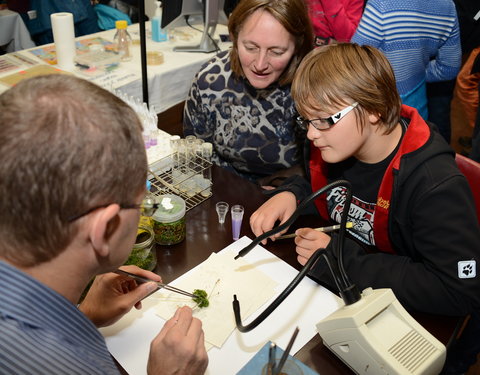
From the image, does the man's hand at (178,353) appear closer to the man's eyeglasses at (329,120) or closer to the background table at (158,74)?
the man's eyeglasses at (329,120)

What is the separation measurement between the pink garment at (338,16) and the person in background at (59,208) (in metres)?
2.38

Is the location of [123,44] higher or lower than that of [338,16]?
lower

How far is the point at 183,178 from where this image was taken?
60.4 inches

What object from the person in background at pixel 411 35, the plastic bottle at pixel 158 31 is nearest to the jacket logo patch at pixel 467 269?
the person in background at pixel 411 35

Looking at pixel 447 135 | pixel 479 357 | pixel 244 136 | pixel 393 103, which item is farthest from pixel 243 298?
pixel 447 135

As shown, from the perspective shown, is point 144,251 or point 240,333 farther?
point 144,251

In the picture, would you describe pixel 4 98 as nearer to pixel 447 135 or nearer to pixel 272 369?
pixel 272 369

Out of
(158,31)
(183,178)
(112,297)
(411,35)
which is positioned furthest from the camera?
(158,31)

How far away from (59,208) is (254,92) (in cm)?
136

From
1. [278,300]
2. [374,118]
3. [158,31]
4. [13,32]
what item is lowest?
[13,32]

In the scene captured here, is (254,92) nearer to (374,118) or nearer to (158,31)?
(374,118)

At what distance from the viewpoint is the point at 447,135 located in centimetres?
278

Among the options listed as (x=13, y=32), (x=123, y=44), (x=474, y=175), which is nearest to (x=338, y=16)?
(x=123, y=44)

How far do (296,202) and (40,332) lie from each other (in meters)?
0.99
